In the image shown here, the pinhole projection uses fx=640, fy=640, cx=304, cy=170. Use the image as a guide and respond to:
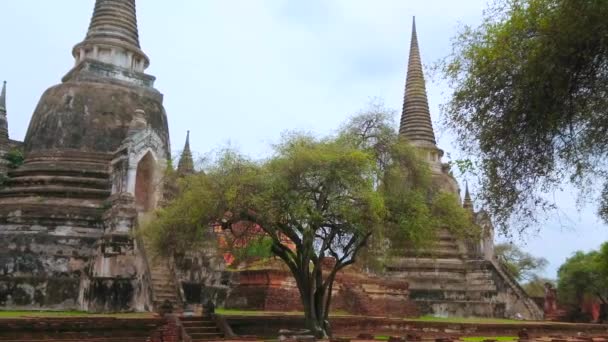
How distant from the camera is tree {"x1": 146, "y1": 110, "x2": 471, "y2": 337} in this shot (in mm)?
14570

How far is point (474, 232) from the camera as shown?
17.8m

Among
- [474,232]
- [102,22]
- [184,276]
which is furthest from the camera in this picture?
[102,22]

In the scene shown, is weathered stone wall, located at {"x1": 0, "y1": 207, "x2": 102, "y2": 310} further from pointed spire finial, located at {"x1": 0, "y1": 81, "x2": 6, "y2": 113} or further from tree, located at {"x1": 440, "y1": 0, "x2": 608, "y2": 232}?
tree, located at {"x1": 440, "y1": 0, "x2": 608, "y2": 232}

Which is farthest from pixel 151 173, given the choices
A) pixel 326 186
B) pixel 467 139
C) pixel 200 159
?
pixel 467 139

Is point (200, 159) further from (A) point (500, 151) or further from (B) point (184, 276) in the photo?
(A) point (500, 151)

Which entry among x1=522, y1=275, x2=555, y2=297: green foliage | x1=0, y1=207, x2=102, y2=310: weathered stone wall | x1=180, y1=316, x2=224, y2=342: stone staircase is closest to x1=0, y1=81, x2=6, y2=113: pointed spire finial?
x1=0, y1=207, x2=102, y2=310: weathered stone wall

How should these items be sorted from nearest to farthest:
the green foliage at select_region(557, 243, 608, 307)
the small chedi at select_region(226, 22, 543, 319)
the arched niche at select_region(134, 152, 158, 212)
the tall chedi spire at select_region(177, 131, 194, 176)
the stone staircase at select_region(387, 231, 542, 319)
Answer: the tall chedi spire at select_region(177, 131, 194, 176)
the arched niche at select_region(134, 152, 158, 212)
the small chedi at select_region(226, 22, 543, 319)
the stone staircase at select_region(387, 231, 542, 319)
the green foliage at select_region(557, 243, 608, 307)

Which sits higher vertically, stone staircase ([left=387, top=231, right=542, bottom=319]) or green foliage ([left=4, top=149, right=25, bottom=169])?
green foliage ([left=4, top=149, right=25, bottom=169])

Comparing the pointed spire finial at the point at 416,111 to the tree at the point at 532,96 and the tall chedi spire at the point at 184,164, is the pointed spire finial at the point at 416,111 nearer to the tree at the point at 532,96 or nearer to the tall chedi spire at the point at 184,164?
the tall chedi spire at the point at 184,164

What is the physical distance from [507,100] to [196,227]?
28.0ft

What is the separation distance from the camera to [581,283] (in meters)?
40.4

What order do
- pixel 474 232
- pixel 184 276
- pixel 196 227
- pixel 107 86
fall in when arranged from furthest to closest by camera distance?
pixel 107 86, pixel 184 276, pixel 474 232, pixel 196 227

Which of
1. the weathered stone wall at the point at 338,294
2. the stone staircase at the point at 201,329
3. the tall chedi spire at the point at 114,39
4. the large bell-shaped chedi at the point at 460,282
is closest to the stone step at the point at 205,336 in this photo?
the stone staircase at the point at 201,329

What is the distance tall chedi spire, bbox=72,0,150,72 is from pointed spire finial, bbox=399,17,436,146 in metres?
15.2
